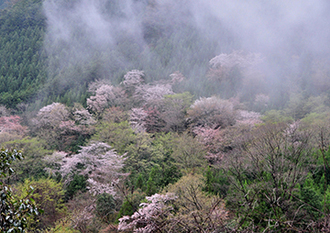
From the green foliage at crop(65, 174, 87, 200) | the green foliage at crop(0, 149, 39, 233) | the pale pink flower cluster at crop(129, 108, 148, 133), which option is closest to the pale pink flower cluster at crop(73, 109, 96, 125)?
the pale pink flower cluster at crop(129, 108, 148, 133)

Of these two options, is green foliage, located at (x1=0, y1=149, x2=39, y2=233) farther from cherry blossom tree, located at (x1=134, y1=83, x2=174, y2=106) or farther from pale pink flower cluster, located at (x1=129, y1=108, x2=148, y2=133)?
cherry blossom tree, located at (x1=134, y1=83, x2=174, y2=106)

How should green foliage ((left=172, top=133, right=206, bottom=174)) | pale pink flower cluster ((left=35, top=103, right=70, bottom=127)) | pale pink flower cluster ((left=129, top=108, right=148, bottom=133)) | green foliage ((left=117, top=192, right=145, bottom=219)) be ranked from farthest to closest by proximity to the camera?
pale pink flower cluster ((left=35, top=103, right=70, bottom=127)), pale pink flower cluster ((left=129, top=108, right=148, bottom=133)), green foliage ((left=172, top=133, right=206, bottom=174)), green foliage ((left=117, top=192, right=145, bottom=219))

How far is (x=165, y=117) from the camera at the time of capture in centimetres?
2503

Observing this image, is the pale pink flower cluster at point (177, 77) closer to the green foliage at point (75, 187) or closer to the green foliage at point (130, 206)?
the green foliage at point (75, 187)

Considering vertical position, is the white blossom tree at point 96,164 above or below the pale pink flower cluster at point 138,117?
below

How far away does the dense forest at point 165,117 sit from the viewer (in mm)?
6973

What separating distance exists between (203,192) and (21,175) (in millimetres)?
15321

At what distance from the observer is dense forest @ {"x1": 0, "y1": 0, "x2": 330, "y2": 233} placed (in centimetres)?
697

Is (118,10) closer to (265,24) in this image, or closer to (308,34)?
(265,24)

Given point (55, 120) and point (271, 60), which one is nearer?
point (55, 120)

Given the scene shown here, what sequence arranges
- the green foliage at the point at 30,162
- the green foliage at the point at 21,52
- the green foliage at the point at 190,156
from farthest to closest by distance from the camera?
1. the green foliage at the point at 21,52
2. the green foliage at the point at 30,162
3. the green foliage at the point at 190,156

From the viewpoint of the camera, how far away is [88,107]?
30750 millimetres

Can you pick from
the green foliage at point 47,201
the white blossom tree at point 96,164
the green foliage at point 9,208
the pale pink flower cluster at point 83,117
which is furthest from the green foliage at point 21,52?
the green foliage at point 9,208

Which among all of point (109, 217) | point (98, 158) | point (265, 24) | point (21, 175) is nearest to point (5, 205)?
point (109, 217)
